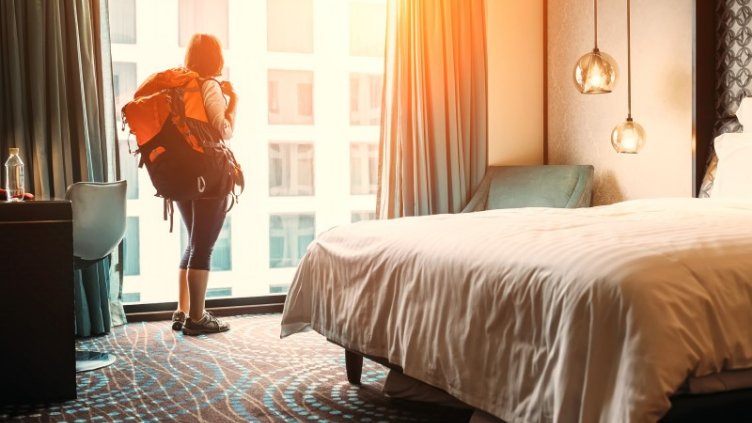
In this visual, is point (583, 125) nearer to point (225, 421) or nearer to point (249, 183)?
point (249, 183)

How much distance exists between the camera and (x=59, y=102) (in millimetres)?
3951

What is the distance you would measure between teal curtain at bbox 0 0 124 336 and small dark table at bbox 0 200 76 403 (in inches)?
48.2

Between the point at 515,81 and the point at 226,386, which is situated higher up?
the point at 515,81

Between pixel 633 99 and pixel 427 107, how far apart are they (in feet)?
3.98

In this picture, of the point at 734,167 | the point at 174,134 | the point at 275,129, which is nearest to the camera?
the point at 734,167

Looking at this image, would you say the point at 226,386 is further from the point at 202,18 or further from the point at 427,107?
the point at 202,18

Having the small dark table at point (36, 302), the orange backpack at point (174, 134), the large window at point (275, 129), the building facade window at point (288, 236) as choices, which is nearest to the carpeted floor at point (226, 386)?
the small dark table at point (36, 302)

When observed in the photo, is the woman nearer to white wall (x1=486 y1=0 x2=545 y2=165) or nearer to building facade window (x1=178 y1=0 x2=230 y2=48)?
building facade window (x1=178 y1=0 x2=230 y2=48)

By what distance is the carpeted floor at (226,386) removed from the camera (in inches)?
101

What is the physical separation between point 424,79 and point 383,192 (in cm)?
74

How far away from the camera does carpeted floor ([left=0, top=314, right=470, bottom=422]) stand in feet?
8.41

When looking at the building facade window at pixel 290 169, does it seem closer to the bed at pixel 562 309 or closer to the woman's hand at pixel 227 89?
the woman's hand at pixel 227 89

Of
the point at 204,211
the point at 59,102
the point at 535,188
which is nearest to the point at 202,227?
the point at 204,211

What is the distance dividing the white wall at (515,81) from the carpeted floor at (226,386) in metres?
2.03
